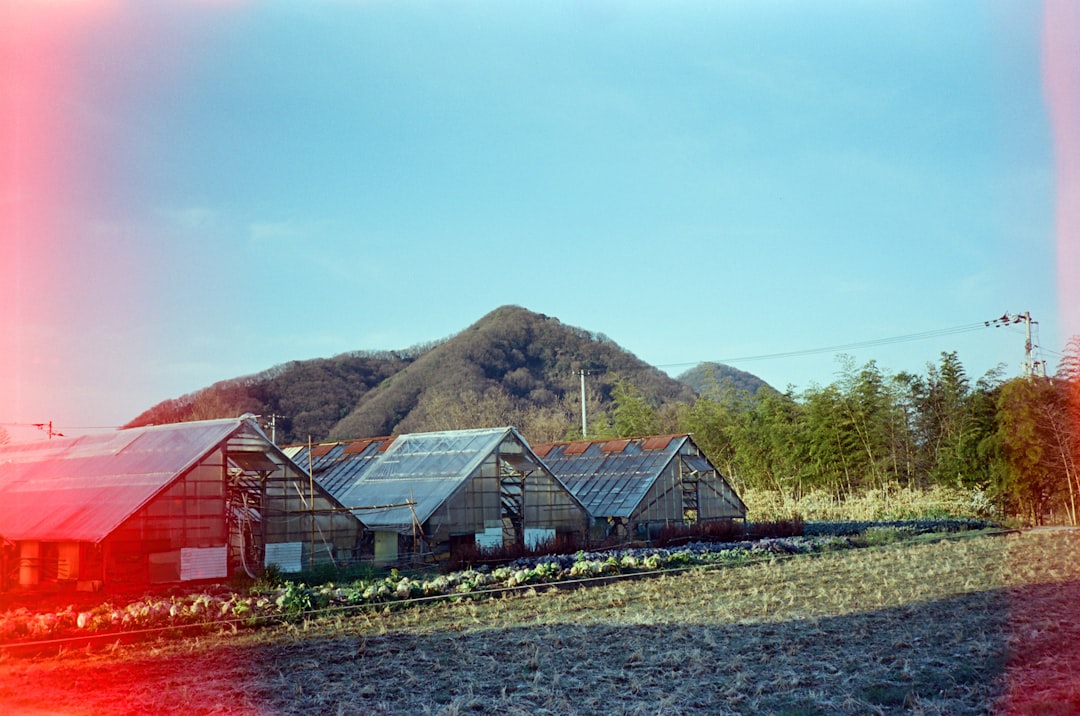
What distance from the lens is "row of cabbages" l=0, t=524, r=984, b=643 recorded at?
11898 mm

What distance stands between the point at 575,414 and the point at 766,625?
57077mm

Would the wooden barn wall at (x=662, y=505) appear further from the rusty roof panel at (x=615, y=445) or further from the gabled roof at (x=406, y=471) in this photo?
the gabled roof at (x=406, y=471)

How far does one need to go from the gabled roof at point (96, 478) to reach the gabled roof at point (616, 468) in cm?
1198

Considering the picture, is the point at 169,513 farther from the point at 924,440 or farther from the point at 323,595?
the point at 924,440

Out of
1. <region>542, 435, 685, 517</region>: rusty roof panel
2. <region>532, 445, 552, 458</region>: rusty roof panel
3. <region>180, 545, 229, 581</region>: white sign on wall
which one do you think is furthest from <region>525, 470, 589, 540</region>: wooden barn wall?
<region>180, 545, 229, 581</region>: white sign on wall

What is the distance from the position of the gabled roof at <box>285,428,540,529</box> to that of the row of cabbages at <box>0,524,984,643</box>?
378 cm

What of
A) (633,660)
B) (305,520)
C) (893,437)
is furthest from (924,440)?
(633,660)

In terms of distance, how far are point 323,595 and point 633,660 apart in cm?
621

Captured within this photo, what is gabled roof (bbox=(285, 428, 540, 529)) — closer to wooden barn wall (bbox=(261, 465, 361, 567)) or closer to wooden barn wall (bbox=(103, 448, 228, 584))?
wooden barn wall (bbox=(261, 465, 361, 567))

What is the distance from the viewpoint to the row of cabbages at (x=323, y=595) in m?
11.9

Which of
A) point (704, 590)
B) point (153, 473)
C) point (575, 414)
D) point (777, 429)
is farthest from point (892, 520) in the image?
point (575, 414)

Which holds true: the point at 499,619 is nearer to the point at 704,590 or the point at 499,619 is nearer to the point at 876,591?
the point at 704,590

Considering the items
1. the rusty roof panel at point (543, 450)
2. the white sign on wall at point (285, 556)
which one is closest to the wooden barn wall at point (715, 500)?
the rusty roof panel at point (543, 450)

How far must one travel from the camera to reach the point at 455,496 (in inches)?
891
